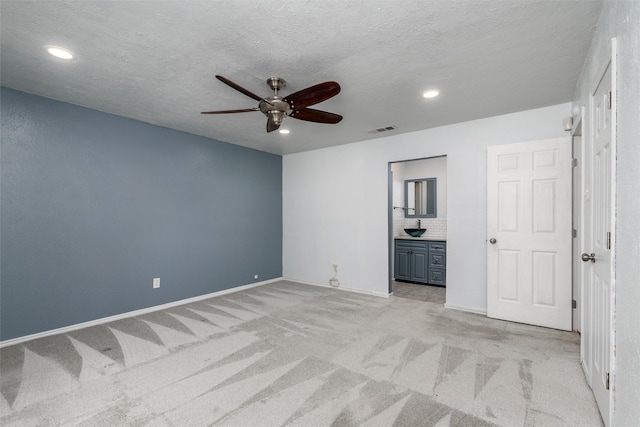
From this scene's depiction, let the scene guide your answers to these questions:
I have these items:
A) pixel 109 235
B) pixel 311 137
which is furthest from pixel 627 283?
pixel 109 235

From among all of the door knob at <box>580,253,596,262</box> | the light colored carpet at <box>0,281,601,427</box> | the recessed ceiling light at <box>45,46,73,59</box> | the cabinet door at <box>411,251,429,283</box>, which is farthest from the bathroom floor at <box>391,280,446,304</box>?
the recessed ceiling light at <box>45,46,73,59</box>

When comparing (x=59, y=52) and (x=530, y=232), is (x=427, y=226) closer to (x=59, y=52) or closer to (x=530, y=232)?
(x=530, y=232)

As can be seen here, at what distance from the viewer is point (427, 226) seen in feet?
19.6

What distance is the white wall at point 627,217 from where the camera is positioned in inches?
46.6

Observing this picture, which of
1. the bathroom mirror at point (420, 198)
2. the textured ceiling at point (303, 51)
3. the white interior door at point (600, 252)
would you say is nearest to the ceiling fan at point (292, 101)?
the textured ceiling at point (303, 51)

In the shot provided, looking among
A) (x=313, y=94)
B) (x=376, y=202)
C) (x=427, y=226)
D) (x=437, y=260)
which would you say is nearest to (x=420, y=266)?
(x=437, y=260)

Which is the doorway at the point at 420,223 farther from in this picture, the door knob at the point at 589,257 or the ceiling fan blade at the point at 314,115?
the door knob at the point at 589,257

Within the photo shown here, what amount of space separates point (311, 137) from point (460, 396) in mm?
3736

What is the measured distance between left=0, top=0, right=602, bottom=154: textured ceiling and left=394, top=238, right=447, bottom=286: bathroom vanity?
2.62 meters

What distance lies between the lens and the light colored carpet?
1819 millimetres

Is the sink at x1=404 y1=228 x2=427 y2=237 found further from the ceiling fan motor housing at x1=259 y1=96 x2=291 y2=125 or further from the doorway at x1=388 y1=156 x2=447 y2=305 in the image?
the ceiling fan motor housing at x1=259 y1=96 x2=291 y2=125

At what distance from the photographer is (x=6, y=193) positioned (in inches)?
112

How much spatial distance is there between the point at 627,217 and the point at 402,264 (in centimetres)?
436

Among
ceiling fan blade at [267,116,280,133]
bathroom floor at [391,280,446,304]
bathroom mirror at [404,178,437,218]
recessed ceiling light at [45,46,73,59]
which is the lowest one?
bathroom floor at [391,280,446,304]
